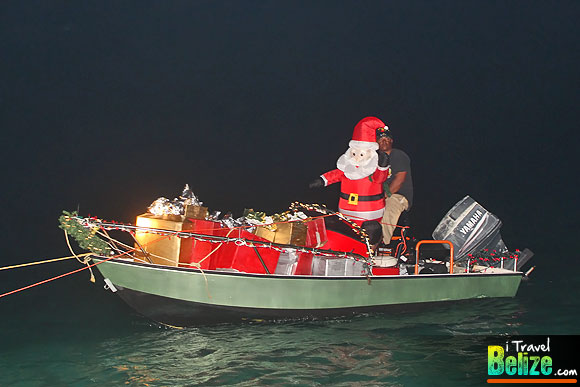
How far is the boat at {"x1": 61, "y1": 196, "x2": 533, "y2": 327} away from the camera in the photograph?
295 inches

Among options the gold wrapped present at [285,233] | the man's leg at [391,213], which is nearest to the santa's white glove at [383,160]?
the man's leg at [391,213]

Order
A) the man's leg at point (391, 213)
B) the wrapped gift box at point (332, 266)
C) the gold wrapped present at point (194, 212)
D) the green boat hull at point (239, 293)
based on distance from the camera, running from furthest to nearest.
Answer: the man's leg at point (391, 213) < the wrapped gift box at point (332, 266) < the gold wrapped present at point (194, 212) < the green boat hull at point (239, 293)

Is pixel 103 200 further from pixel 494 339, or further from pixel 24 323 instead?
pixel 494 339

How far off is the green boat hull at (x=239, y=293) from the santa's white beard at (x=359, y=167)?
140cm

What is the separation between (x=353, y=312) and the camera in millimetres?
8328

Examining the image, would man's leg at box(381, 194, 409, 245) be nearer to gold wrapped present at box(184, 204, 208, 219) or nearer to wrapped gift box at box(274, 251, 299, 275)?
wrapped gift box at box(274, 251, 299, 275)

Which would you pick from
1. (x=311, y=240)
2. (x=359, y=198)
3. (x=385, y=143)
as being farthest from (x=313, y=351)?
(x=385, y=143)

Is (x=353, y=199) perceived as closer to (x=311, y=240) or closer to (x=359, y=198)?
(x=359, y=198)

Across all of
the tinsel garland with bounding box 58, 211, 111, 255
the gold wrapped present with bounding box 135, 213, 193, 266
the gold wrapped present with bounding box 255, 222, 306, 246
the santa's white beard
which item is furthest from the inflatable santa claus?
the tinsel garland with bounding box 58, 211, 111, 255

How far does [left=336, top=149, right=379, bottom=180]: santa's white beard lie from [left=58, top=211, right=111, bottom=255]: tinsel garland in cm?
315

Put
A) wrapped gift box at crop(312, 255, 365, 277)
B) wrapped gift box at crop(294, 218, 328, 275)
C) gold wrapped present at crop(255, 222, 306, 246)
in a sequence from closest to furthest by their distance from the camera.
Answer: gold wrapped present at crop(255, 222, 306, 246), wrapped gift box at crop(294, 218, 328, 275), wrapped gift box at crop(312, 255, 365, 277)

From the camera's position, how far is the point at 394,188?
30.7ft

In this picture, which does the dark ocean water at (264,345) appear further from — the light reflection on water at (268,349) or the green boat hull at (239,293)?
the green boat hull at (239,293)

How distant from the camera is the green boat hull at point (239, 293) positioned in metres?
7.49
